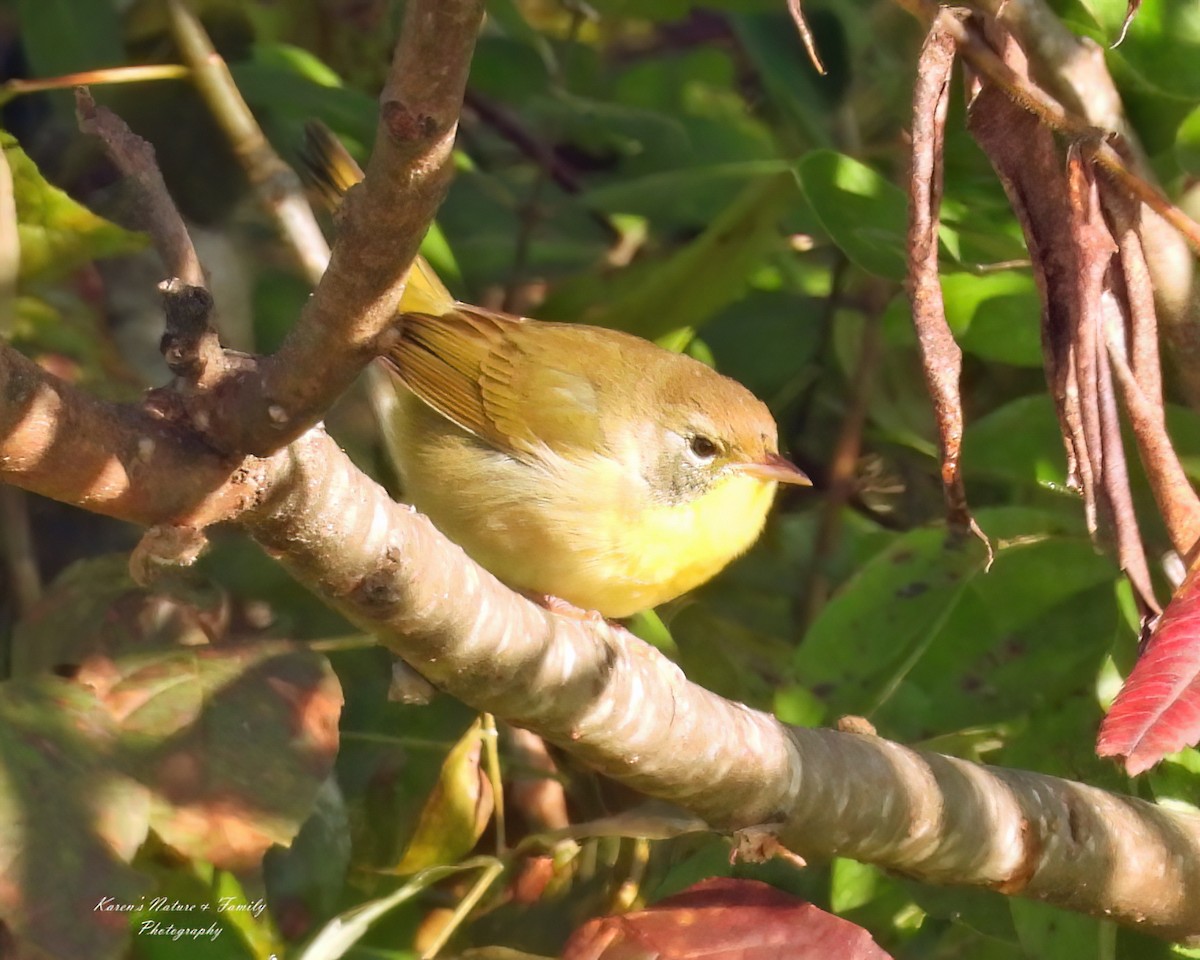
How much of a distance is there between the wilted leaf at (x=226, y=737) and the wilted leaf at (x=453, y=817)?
233 millimetres

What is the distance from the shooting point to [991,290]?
2477mm

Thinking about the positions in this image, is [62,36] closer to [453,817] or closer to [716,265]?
[716,265]

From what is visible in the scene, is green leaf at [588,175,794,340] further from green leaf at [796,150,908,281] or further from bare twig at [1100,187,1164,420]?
bare twig at [1100,187,1164,420]

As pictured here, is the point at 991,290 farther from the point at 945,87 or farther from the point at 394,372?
the point at 394,372

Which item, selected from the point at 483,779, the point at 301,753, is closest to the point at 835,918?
the point at 483,779

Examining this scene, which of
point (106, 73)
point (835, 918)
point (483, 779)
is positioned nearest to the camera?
point (835, 918)

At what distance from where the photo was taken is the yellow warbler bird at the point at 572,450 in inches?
101

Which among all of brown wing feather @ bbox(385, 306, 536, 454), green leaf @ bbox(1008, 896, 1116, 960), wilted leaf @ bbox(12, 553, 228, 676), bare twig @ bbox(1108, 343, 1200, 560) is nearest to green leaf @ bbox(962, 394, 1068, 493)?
bare twig @ bbox(1108, 343, 1200, 560)

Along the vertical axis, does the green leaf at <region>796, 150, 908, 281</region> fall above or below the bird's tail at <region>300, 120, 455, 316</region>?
above

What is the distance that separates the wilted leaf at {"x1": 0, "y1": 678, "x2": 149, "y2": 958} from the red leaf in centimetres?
107

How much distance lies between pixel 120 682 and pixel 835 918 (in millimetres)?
1006

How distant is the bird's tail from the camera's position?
295 cm

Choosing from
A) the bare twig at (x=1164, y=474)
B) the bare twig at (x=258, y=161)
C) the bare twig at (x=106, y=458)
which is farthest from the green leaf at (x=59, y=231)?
the bare twig at (x=1164, y=474)

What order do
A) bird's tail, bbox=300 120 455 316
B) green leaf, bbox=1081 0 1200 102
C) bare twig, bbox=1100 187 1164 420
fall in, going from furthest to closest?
bird's tail, bbox=300 120 455 316 < green leaf, bbox=1081 0 1200 102 < bare twig, bbox=1100 187 1164 420
